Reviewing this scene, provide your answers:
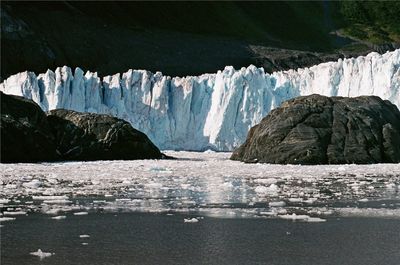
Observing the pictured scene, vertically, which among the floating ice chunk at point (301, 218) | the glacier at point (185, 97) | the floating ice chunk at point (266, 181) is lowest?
the floating ice chunk at point (301, 218)

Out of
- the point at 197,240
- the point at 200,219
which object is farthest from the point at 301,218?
the point at 197,240

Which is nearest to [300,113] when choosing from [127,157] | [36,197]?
[127,157]

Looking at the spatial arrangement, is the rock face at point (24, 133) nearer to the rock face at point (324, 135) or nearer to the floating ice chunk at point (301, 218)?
the rock face at point (324, 135)

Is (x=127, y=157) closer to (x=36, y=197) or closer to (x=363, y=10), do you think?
(x=36, y=197)

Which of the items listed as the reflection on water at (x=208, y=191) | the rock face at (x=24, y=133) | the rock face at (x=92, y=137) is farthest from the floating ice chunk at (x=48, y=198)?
the rock face at (x=92, y=137)

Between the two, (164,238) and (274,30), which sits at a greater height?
(274,30)

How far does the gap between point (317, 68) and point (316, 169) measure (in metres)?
14.3

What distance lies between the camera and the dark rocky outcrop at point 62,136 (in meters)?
21.5

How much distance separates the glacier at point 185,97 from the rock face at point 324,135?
652cm

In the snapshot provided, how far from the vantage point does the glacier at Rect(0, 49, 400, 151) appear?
96.3ft

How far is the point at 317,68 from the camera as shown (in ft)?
104

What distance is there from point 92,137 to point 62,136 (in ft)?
3.24

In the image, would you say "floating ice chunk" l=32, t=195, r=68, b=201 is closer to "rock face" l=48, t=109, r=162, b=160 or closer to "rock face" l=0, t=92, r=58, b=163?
"rock face" l=0, t=92, r=58, b=163

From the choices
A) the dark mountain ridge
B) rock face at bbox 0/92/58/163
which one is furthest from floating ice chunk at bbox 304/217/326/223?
the dark mountain ridge
